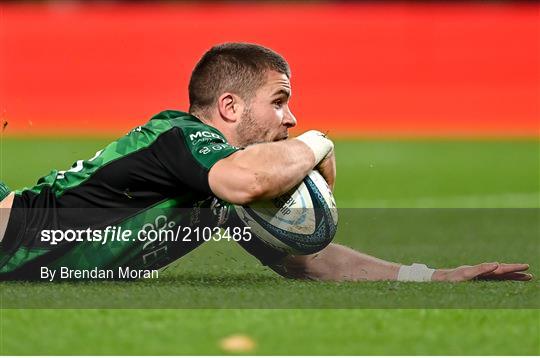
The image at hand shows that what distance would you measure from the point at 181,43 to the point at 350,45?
370 centimetres

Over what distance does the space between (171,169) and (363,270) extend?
119cm

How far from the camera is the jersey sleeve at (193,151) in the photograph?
523 centimetres

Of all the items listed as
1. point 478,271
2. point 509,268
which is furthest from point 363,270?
point 509,268

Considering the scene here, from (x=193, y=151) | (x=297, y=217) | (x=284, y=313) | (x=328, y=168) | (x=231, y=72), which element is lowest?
(x=284, y=313)

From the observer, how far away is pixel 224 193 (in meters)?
5.20

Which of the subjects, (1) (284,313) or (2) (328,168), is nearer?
(1) (284,313)

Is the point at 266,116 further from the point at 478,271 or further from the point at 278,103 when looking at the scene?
the point at 478,271

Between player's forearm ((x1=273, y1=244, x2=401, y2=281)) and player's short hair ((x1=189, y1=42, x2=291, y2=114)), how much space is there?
0.86 meters

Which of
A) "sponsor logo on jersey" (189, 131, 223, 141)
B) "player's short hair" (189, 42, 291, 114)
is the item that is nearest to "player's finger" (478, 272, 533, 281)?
"player's short hair" (189, 42, 291, 114)

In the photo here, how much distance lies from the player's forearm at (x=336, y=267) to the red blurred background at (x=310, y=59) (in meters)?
17.9

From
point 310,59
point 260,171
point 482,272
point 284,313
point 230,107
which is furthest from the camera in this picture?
point 310,59

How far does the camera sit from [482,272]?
579 cm

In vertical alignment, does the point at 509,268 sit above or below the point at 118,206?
below

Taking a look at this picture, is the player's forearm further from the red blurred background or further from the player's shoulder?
the red blurred background
